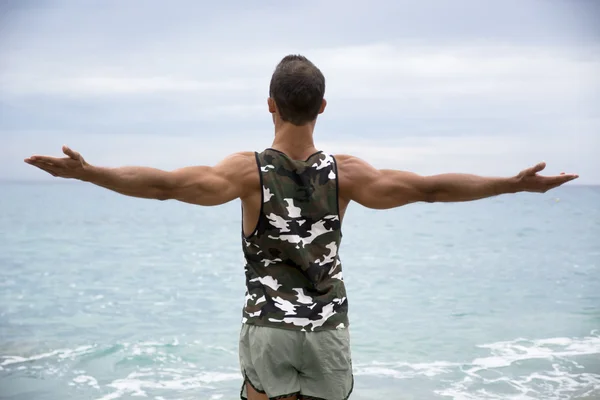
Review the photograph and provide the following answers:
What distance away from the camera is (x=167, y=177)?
323 centimetres

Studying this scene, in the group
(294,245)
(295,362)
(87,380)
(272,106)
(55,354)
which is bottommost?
(87,380)

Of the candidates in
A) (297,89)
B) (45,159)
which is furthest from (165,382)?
(45,159)

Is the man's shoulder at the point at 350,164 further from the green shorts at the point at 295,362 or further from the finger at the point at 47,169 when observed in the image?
the finger at the point at 47,169

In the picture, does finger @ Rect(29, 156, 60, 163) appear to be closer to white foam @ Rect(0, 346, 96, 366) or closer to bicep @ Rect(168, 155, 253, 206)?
bicep @ Rect(168, 155, 253, 206)

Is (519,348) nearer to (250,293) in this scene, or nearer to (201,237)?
(250,293)

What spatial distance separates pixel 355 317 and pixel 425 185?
11.6 metres

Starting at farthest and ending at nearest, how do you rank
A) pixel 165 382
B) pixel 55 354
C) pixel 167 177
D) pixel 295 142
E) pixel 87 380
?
pixel 55 354
pixel 87 380
pixel 165 382
pixel 295 142
pixel 167 177

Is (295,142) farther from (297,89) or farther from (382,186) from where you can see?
(382,186)

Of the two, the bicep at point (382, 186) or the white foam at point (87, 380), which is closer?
the bicep at point (382, 186)

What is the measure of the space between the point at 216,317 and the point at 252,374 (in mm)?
11569

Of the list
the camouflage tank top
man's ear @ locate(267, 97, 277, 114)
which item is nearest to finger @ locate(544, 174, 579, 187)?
the camouflage tank top

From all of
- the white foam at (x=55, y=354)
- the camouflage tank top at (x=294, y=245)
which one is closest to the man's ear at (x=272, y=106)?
the camouflage tank top at (x=294, y=245)

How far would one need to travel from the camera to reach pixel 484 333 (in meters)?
13.6

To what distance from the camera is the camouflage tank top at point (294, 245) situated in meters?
3.35
